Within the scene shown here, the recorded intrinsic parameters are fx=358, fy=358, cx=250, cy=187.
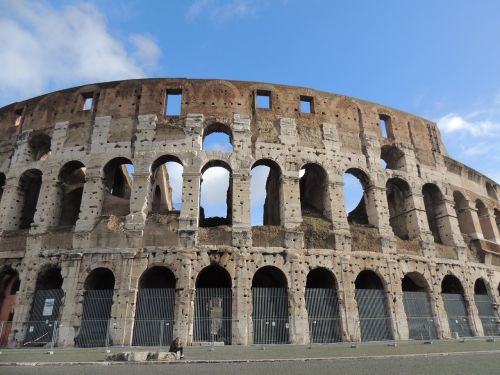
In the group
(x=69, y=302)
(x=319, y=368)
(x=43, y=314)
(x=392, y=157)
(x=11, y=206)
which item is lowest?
(x=319, y=368)

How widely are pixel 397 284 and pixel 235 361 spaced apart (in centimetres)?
914

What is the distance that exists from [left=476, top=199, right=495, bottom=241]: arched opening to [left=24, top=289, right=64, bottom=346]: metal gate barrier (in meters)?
20.4

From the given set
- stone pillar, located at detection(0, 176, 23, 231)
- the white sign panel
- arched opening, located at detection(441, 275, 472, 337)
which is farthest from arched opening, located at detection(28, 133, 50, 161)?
arched opening, located at detection(441, 275, 472, 337)

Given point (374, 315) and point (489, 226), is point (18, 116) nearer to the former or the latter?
point (374, 315)

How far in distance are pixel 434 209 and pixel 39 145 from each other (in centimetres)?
1903

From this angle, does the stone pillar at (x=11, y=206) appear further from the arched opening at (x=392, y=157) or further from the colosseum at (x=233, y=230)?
the arched opening at (x=392, y=157)

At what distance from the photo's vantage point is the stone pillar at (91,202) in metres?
13.4

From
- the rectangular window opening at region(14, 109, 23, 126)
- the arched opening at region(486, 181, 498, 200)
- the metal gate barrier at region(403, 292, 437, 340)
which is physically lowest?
the metal gate barrier at region(403, 292, 437, 340)

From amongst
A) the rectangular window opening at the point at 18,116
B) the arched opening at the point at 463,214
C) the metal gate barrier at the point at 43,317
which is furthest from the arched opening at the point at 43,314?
the arched opening at the point at 463,214

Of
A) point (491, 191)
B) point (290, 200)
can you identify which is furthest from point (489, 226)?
point (290, 200)

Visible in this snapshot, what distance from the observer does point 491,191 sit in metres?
21.0

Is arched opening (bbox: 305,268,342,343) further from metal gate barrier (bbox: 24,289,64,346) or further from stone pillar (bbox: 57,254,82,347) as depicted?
metal gate barrier (bbox: 24,289,64,346)

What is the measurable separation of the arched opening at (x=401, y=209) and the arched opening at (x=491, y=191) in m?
6.93

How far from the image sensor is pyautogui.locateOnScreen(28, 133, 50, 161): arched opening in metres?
16.0
